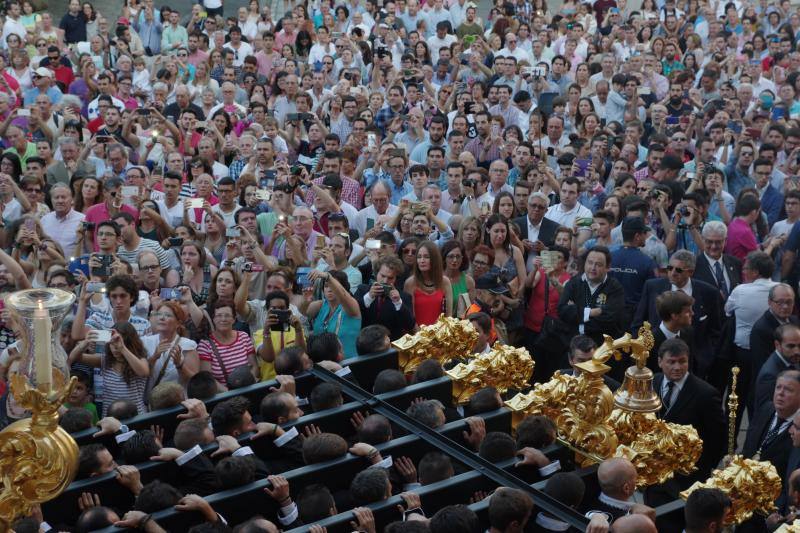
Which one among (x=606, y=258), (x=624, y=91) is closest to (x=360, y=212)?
(x=606, y=258)

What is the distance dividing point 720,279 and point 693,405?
111 inches

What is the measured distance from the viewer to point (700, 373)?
10156 mm

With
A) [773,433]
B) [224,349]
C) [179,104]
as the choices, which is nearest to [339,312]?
[224,349]

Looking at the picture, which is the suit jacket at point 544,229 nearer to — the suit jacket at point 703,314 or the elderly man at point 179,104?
the suit jacket at point 703,314

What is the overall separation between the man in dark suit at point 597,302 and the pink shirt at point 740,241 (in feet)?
6.59

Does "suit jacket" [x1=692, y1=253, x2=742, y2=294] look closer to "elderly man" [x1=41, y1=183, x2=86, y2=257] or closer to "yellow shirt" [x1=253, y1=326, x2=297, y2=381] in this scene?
"yellow shirt" [x1=253, y1=326, x2=297, y2=381]

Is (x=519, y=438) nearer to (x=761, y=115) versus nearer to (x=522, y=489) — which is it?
(x=522, y=489)

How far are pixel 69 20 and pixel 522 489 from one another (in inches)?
645

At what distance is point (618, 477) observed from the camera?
5898mm

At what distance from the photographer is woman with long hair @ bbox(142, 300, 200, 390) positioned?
8.82 meters

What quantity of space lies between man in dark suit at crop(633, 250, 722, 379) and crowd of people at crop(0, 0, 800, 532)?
0.02 m

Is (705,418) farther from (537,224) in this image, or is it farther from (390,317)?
(537,224)

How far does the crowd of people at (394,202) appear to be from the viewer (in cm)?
884

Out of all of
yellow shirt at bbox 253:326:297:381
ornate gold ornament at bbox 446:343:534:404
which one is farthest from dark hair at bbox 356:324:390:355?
yellow shirt at bbox 253:326:297:381
